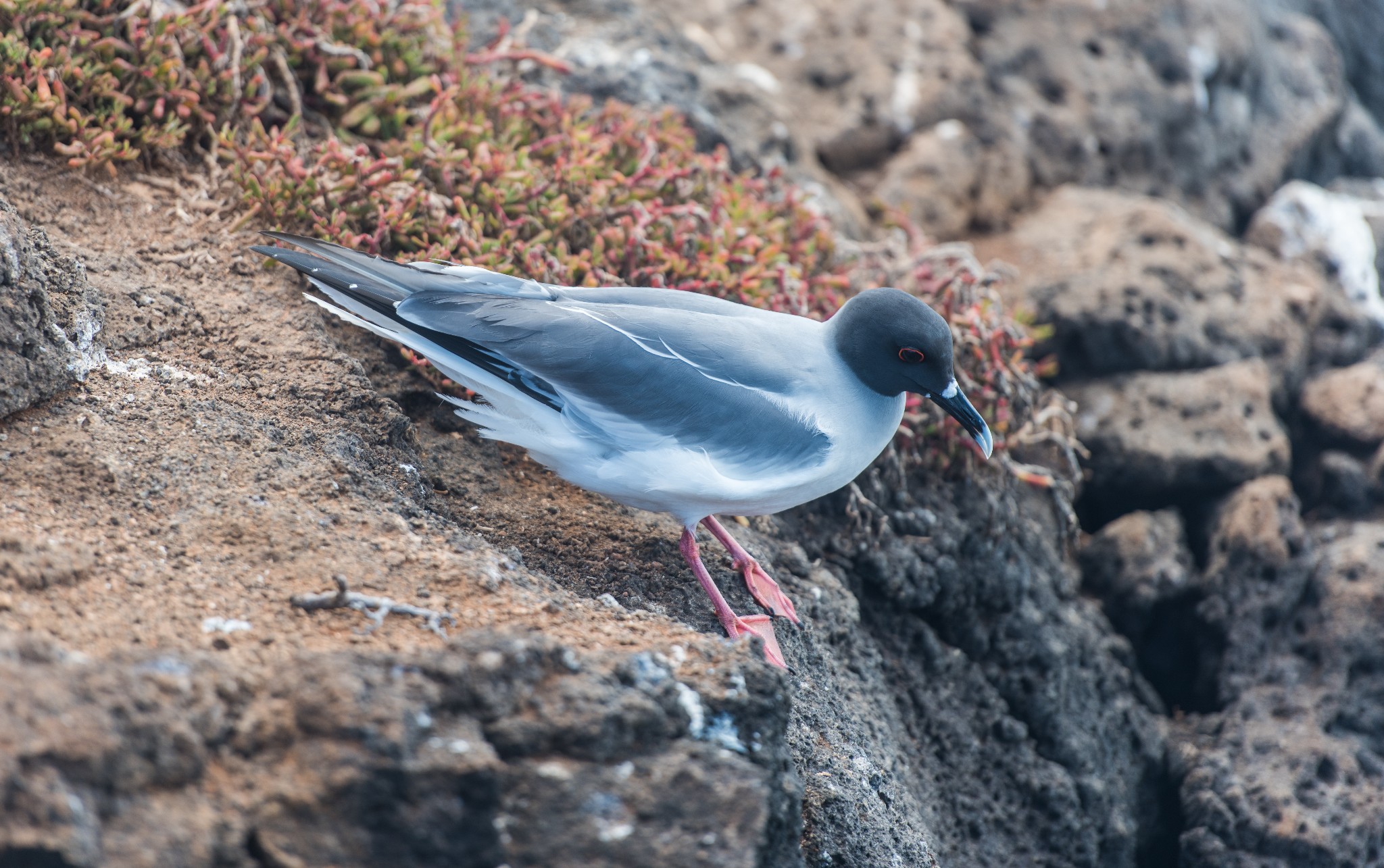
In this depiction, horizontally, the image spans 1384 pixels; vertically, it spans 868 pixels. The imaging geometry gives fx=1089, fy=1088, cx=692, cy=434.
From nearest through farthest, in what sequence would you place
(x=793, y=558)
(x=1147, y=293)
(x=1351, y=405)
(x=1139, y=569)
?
(x=793, y=558) → (x=1139, y=569) → (x=1147, y=293) → (x=1351, y=405)

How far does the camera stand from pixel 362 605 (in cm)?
319

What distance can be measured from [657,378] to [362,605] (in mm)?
1278

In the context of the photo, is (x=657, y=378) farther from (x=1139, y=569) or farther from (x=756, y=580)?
(x=1139, y=569)

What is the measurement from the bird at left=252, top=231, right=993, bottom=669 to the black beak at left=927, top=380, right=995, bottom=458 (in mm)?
97

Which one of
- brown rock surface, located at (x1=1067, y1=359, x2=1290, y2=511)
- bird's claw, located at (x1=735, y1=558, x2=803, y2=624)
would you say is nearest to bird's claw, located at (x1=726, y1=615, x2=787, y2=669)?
bird's claw, located at (x1=735, y1=558, x2=803, y2=624)

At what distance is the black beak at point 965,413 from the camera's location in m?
4.23

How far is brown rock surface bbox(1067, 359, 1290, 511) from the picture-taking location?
20.8 ft

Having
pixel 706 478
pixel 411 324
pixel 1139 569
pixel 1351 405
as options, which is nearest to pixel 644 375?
pixel 706 478

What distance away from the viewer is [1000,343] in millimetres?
5758

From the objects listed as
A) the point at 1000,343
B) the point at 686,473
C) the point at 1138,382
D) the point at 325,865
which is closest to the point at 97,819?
the point at 325,865

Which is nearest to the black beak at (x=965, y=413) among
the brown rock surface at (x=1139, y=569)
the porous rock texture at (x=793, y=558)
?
the porous rock texture at (x=793, y=558)

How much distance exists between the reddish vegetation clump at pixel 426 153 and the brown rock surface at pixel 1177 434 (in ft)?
2.96

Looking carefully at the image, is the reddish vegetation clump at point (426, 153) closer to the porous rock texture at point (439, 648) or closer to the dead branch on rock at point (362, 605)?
the porous rock texture at point (439, 648)

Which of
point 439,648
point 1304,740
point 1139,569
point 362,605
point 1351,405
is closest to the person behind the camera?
point 439,648
